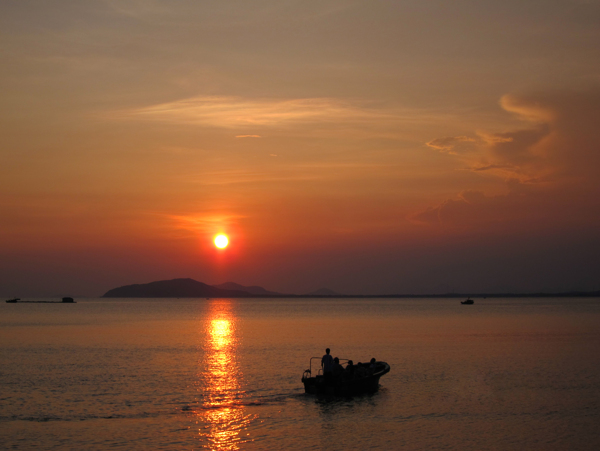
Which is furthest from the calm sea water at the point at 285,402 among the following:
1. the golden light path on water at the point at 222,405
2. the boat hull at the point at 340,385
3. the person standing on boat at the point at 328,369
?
the person standing on boat at the point at 328,369

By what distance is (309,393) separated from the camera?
3641 centimetres

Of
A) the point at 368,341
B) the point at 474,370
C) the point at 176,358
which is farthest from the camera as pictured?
the point at 368,341

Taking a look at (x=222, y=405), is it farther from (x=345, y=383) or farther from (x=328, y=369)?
(x=345, y=383)

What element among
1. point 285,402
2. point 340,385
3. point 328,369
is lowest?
point 285,402

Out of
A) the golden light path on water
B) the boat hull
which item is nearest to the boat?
the boat hull

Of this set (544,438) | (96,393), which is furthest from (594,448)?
(96,393)

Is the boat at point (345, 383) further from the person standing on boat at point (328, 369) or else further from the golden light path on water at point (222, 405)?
the golden light path on water at point (222, 405)

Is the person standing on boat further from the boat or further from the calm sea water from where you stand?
the calm sea water

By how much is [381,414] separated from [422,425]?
3.14m

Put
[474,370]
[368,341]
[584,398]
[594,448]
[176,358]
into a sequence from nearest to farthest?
[594,448], [584,398], [474,370], [176,358], [368,341]

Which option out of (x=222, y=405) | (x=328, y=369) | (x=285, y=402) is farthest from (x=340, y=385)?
(x=222, y=405)

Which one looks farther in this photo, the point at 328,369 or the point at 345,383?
the point at 345,383

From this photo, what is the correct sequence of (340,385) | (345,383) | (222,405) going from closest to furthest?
(222,405) < (340,385) < (345,383)

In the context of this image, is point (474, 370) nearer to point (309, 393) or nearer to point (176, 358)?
point (309, 393)
